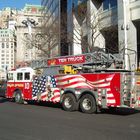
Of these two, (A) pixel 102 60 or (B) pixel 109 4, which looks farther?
(B) pixel 109 4

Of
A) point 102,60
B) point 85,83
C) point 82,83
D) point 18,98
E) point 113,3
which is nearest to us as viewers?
point 85,83

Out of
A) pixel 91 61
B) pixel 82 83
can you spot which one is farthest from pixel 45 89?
pixel 91 61

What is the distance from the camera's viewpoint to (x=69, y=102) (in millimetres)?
19547

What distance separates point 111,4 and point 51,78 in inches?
702

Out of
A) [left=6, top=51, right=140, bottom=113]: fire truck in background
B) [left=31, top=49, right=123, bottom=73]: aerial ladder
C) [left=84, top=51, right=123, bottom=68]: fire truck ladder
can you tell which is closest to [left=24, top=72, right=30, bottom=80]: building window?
[left=6, top=51, right=140, bottom=113]: fire truck in background

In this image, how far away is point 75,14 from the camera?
140 ft

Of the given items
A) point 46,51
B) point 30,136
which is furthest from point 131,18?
point 30,136

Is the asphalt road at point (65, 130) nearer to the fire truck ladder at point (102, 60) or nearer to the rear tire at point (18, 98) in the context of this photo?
the fire truck ladder at point (102, 60)

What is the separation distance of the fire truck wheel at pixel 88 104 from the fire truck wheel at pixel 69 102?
1.87 ft

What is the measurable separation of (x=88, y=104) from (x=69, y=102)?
1.53 metres

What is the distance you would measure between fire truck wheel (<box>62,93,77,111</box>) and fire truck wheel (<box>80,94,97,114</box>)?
22.4 inches

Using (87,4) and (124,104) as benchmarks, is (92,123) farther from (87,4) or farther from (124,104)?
(87,4)

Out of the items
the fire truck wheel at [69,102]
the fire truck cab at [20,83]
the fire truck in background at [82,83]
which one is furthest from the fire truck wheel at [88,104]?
the fire truck cab at [20,83]

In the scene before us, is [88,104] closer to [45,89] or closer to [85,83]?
[85,83]
